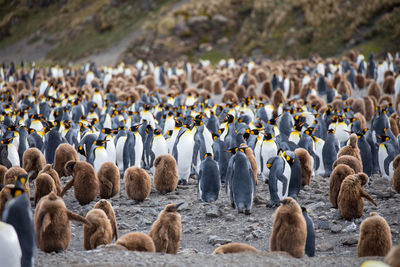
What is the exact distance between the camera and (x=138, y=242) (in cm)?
504

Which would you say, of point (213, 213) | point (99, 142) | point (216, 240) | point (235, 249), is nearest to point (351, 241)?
point (216, 240)

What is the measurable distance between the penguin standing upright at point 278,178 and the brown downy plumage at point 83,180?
284 cm

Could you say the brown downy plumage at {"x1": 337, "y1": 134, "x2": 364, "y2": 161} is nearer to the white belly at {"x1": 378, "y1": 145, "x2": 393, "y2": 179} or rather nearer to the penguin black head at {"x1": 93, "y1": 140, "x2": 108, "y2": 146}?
the white belly at {"x1": 378, "y1": 145, "x2": 393, "y2": 179}

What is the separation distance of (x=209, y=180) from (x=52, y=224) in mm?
3160

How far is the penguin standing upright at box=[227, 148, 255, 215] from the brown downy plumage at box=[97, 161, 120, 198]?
1990mm

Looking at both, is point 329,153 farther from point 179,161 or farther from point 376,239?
point 376,239

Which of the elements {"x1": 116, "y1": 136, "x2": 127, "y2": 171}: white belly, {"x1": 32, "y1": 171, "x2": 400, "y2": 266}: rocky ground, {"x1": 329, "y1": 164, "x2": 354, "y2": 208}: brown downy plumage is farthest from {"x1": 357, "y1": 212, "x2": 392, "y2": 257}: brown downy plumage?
{"x1": 116, "y1": 136, "x2": 127, "y2": 171}: white belly

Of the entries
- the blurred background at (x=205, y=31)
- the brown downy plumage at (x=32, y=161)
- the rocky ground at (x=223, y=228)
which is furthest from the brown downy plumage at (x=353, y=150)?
the blurred background at (x=205, y=31)

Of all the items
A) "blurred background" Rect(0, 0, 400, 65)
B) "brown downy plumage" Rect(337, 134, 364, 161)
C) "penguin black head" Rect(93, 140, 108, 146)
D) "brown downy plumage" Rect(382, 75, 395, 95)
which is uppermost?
"blurred background" Rect(0, 0, 400, 65)

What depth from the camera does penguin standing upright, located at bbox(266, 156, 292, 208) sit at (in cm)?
710

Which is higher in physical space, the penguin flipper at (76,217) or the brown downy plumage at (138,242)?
the penguin flipper at (76,217)

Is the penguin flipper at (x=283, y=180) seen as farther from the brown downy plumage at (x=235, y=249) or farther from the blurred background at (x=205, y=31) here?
the blurred background at (x=205, y=31)

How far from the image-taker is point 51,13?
59250mm

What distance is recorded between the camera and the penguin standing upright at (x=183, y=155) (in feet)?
30.0
